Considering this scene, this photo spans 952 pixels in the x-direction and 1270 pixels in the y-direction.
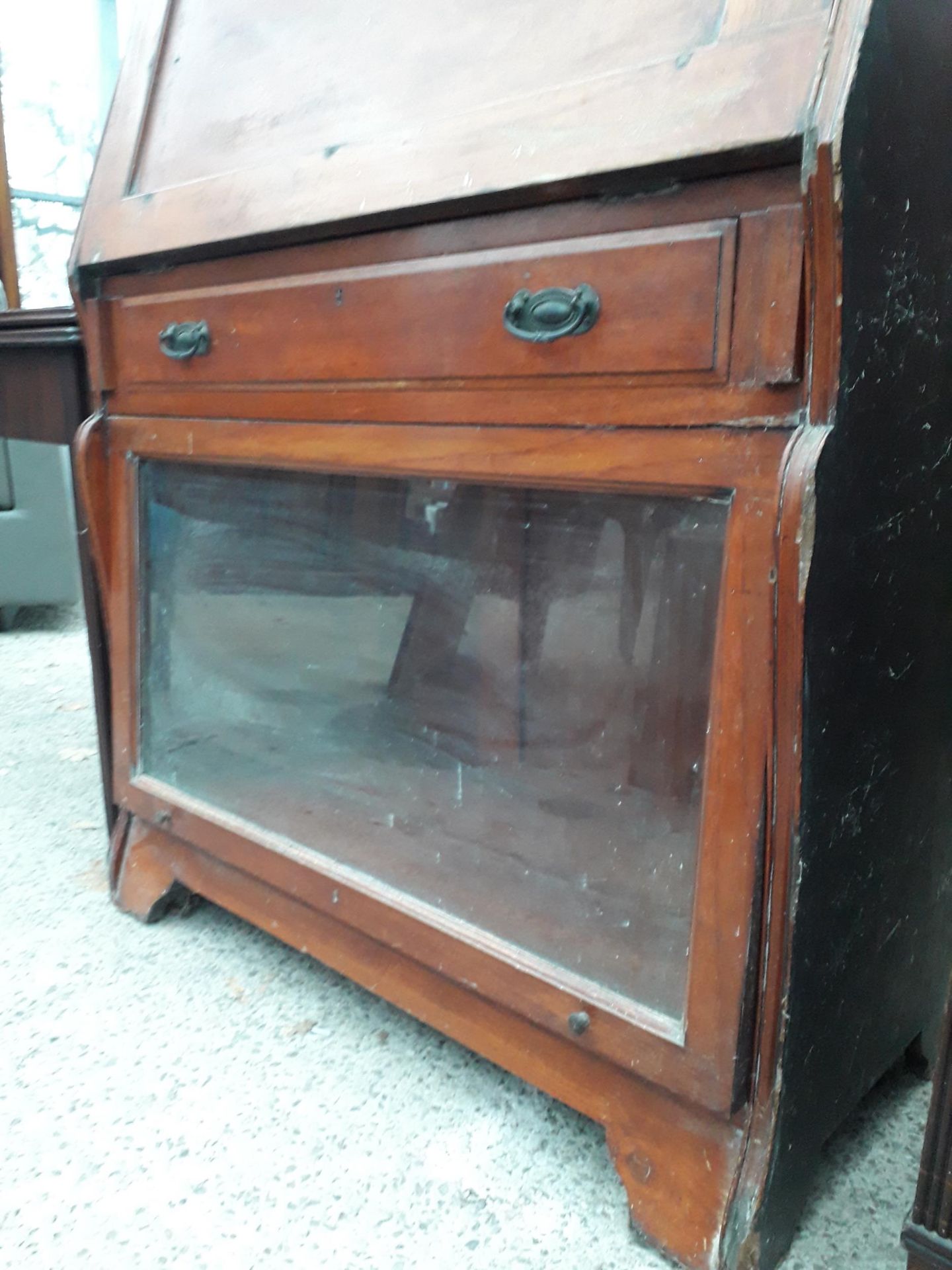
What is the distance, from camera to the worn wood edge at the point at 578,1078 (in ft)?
2.17

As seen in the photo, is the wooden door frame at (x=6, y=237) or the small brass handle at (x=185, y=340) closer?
the small brass handle at (x=185, y=340)

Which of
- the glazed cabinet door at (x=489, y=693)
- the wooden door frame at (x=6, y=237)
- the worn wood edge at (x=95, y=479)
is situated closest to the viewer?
the glazed cabinet door at (x=489, y=693)

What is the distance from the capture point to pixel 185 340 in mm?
916

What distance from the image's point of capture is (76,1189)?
2.43ft

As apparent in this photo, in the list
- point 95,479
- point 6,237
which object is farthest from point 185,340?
point 6,237

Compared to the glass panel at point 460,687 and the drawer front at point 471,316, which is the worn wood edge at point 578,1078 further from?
the drawer front at point 471,316

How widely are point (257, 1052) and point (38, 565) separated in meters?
1.98

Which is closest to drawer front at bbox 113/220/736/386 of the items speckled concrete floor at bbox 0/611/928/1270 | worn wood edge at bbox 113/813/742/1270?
worn wood edge at bbox 113/813/742/1270

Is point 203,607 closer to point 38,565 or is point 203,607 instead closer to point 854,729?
point 854,729

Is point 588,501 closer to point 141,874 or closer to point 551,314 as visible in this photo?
point 551,314

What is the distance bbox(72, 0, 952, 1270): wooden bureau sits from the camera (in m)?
0.56

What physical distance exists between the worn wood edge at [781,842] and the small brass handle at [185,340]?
599 mm

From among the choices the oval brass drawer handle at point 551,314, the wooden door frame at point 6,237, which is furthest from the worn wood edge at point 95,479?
the wooden door frame at point 6,237

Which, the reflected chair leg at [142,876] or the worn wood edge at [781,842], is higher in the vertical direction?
the worn wood edge at [781,842]
